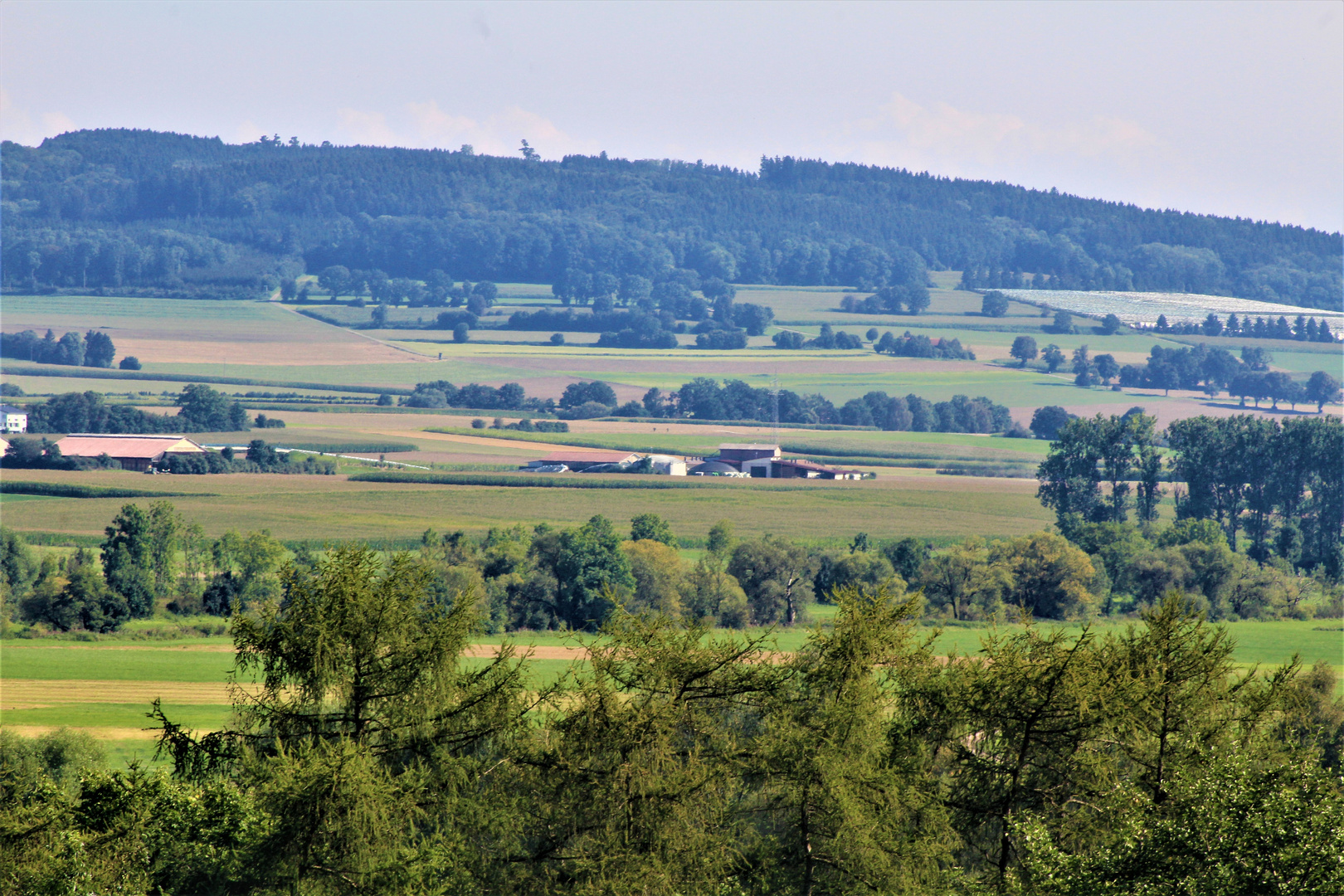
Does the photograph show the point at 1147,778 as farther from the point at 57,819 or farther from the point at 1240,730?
the point at 57,819

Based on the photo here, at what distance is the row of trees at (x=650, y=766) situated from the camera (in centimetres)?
2209

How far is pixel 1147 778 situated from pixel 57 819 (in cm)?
1680

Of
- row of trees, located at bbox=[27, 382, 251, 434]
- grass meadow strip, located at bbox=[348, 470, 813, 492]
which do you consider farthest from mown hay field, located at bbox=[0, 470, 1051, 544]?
row of trees, located at bbox=[27, 382, 251, 434]

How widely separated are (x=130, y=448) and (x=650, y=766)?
447 ft

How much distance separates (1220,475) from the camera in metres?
134

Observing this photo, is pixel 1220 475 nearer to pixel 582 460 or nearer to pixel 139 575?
pixel 582 460

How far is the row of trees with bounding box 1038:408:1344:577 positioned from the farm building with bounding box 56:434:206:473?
83.5 meters

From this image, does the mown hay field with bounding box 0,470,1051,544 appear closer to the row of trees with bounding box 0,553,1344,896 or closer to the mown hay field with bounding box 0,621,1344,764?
the mown hay field with bounding box 0,621,1344,764

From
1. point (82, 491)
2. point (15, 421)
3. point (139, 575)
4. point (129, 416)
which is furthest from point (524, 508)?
point (15, 421)

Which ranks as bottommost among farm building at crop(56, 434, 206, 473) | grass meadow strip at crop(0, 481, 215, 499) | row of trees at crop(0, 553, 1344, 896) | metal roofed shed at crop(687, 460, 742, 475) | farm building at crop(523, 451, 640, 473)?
grass meadow strip at crop(0, 481, 215, 499)

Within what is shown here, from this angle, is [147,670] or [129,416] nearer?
[147,670]

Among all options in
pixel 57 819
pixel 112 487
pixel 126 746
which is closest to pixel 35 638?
pixel 126 746

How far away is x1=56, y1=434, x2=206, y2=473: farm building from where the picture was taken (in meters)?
144

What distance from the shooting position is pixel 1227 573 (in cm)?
9925
